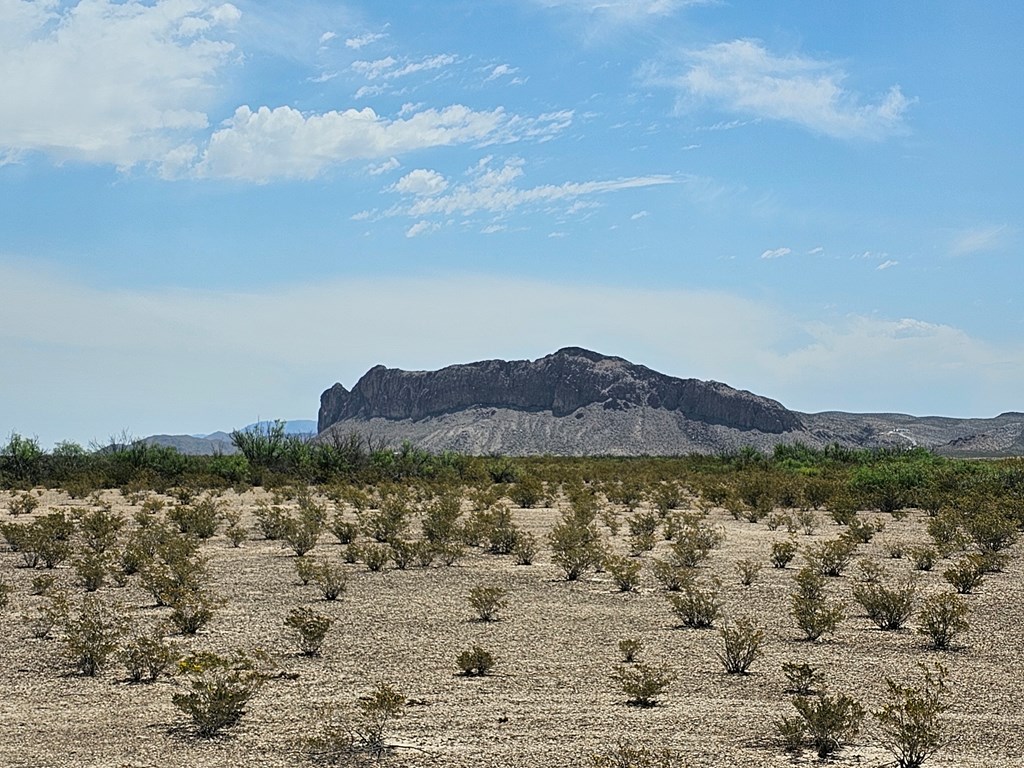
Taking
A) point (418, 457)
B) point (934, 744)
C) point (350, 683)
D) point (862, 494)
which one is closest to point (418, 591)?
point (350, 683)

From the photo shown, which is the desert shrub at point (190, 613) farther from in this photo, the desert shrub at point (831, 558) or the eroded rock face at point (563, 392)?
the eroded rock face at point (563, 392)

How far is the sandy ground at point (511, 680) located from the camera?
26.9 ft

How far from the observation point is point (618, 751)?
786cm

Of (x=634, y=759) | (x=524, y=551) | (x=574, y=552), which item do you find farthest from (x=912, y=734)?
(x=524, y=551)

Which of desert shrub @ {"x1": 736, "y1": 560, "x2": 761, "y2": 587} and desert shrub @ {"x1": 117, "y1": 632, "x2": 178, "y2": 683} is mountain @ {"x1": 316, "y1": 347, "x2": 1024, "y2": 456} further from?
desert shrub @ {"x1": 117, "y1": 632, "x2": 178, "y2": 683}

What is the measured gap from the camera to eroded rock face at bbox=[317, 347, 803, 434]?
161375 millimetres

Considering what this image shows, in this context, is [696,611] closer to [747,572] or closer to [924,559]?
[747,572]

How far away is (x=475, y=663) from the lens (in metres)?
10.8

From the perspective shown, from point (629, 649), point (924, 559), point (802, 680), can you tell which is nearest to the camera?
point (802, 680)

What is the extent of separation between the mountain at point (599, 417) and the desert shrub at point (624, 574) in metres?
118

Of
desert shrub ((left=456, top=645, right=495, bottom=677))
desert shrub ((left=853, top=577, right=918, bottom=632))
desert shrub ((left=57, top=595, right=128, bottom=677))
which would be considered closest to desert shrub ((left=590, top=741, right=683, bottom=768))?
desert shrub ((left=456, top=645, right=495, bottom=677))

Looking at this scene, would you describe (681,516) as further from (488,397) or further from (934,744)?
(488,397)

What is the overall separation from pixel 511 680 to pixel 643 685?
159 cm

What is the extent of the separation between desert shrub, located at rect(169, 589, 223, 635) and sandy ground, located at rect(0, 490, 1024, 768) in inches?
7.7
